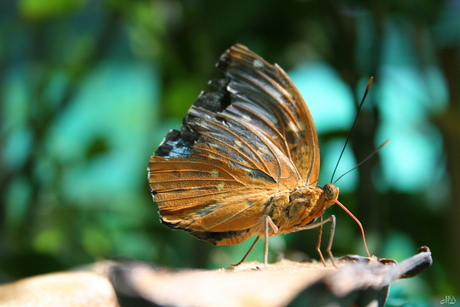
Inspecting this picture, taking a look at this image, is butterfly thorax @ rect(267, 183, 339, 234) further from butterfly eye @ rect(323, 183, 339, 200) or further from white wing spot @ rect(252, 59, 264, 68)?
white wing spot @ rect(252, 59, 264, 68)

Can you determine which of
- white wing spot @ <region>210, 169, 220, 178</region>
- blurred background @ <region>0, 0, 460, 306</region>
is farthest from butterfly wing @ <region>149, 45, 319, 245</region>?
blurred background @ <region>0, 0, 460, 306</region>

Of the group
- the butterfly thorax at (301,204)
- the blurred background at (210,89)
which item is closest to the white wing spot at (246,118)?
the butterfly thorax at (301,204)

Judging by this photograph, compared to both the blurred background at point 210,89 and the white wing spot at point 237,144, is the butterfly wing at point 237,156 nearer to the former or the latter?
the white wing spot at point 237,144

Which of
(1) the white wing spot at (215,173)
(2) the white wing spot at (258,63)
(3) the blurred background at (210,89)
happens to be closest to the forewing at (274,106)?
(2) the white wing spot at (258,63)

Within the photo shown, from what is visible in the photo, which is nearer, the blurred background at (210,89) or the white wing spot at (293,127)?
the white wing spot at (293,127)

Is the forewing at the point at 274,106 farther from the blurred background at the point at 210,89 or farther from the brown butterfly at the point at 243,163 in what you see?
the blurred background at the point at 210,89

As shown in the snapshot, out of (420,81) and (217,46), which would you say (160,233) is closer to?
(217,46)

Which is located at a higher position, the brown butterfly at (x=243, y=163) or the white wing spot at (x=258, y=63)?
the white wing spot at (x=258, y=63)
